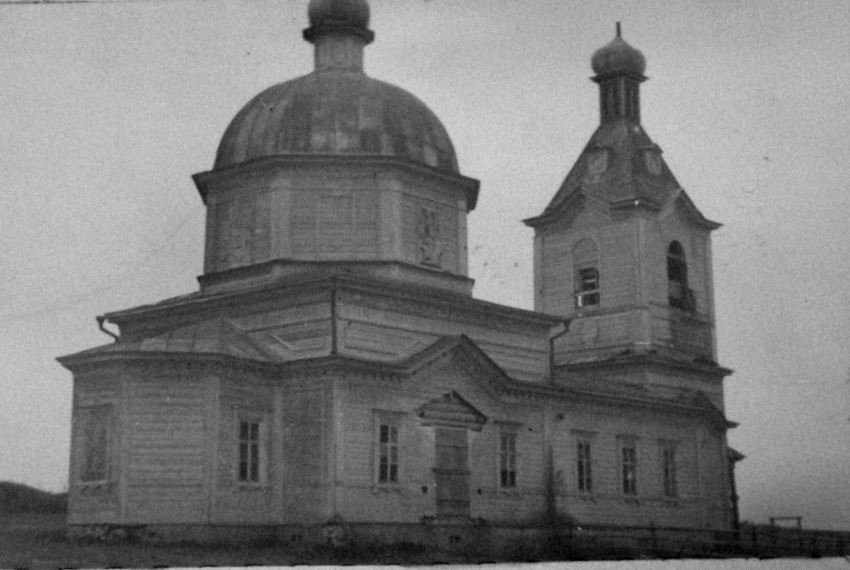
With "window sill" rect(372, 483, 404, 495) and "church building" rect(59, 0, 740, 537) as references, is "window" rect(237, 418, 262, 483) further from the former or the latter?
"window sill" rect(372, 483, 404, 495)

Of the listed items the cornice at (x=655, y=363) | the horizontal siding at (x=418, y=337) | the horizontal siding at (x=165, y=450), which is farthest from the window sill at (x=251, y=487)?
the cornice at (x=655, y=363)

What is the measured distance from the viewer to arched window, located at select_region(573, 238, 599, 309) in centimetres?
2928

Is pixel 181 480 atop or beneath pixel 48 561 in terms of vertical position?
atop

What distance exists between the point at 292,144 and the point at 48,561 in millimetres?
10869

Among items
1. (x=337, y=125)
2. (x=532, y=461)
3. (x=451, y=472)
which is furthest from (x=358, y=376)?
(x=337, y=125)

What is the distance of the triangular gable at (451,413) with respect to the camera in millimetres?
21625

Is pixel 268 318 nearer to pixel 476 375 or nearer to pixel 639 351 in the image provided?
pixel 476 375

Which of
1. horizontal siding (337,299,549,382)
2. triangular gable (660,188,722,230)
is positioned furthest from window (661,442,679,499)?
triangular gable (660,188,722,230)

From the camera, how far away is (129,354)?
19.2m

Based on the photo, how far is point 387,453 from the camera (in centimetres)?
2103

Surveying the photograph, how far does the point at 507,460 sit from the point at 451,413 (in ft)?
4.80

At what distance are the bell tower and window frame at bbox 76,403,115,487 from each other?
412 inches

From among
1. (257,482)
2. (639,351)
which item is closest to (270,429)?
(257,482)

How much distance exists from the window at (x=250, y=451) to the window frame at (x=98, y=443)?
6.25 ft
